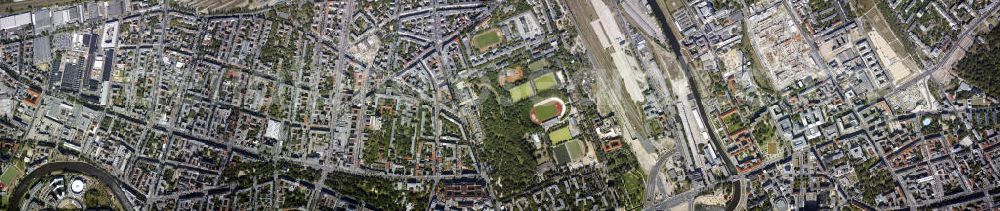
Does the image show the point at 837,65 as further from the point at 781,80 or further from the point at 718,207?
the point at 718,207

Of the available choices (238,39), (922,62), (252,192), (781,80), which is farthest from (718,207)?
(238,39)

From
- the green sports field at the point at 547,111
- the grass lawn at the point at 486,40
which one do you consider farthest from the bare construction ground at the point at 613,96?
the grass lawn at the point at 486,40

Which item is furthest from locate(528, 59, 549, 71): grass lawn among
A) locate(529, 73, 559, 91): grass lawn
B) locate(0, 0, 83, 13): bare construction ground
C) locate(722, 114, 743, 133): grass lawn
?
locate(0, 0, 83, 13): bare construction ground

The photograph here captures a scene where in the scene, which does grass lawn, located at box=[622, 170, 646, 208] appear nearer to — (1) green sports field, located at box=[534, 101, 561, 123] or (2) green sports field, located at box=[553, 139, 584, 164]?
(2) green sports field, located at box=[553, 139, 584, 164]

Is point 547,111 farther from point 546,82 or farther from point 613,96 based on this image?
point 613,96

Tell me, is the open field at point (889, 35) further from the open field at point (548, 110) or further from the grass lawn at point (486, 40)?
the grass lawn at point (486, 40)

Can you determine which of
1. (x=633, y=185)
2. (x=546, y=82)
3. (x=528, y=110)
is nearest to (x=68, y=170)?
(x=528, y=110)
